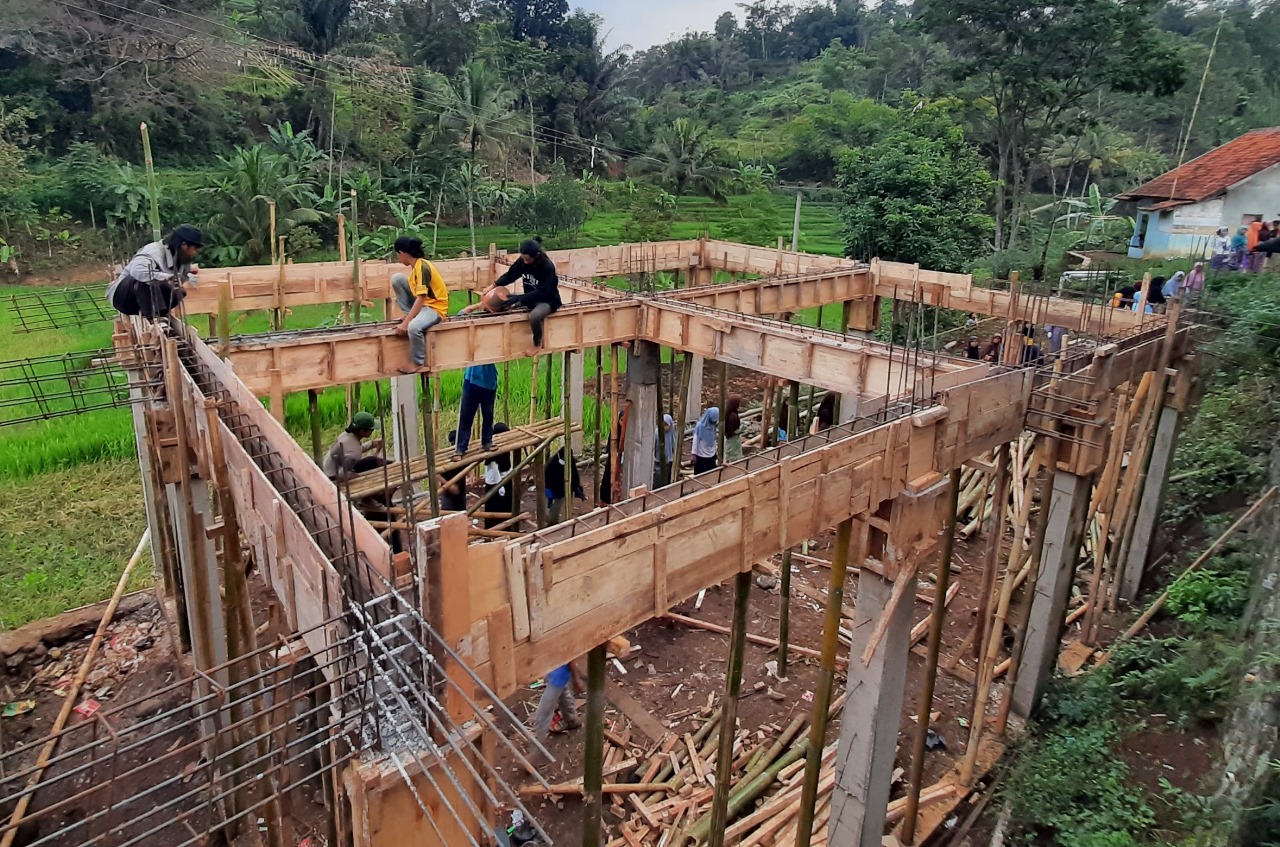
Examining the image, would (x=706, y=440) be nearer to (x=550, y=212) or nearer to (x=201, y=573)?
(x=201, y=573)

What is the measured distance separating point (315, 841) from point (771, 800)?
388cm

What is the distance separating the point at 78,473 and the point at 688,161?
3117 cm

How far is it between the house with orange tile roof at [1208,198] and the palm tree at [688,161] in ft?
62.9

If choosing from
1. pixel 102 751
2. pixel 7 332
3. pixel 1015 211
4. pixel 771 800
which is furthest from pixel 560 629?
pixel 1015 211

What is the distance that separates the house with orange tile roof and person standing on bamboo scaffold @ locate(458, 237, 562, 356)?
62.7 ft

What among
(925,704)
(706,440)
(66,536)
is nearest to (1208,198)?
(706,440)

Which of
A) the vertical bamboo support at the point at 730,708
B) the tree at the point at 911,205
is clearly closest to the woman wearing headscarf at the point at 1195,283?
the tree at the point at 911,205

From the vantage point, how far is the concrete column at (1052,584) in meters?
8.15

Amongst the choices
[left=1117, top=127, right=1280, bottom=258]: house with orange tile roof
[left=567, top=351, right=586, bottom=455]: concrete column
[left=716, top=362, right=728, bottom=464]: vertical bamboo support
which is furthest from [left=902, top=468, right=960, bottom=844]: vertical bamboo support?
[left=1117, top=127, right=1280, bottom=258]: house with orange tile roof

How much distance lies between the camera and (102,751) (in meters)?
7.68

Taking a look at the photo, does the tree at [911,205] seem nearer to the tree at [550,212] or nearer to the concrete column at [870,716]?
the tree at [550,212]

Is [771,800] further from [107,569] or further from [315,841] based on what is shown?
[107,569]

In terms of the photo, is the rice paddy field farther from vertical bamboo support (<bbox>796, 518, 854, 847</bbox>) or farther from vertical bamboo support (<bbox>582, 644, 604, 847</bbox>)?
vertical bamboo support (<bbox>796, 518, 854, 847</bbox>)

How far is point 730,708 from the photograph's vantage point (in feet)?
18.7
